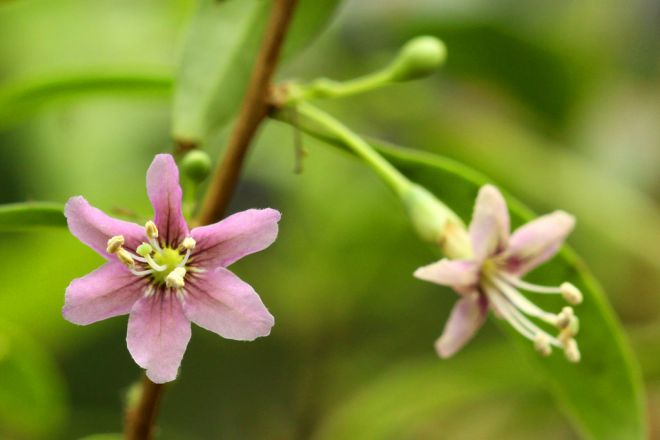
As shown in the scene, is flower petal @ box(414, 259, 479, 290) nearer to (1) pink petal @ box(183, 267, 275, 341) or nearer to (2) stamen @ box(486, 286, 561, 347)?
(2) stamen @ box(486, 286, 561, 347)

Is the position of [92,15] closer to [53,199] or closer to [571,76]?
[53,199]

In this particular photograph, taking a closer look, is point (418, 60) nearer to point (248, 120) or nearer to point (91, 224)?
point (248, 120)

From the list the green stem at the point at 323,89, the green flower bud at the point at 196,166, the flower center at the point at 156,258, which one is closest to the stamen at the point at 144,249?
the flower center at the point at 156,258

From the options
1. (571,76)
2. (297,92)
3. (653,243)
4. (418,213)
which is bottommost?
(653,243)

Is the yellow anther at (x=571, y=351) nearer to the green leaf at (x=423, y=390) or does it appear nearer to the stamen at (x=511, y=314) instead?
the stamen at (x=511, y=314)

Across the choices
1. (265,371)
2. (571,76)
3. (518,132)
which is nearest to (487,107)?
(518,132)
